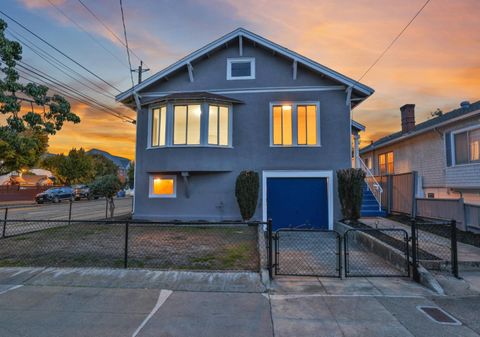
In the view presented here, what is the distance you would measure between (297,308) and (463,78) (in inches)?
715

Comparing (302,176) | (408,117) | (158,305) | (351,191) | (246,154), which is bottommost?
(158,305)

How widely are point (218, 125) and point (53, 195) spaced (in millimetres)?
25623

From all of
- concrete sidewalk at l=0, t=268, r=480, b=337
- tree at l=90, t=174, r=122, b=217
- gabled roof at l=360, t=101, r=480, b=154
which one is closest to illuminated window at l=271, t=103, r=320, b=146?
gabled roof at l=360, t=101, r=480, b=154

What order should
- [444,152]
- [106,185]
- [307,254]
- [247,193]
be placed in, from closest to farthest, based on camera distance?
[307,254] < [247,193] < [106,185] < [444,152]

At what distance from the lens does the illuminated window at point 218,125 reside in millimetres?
12555

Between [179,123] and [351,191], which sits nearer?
[351,191]

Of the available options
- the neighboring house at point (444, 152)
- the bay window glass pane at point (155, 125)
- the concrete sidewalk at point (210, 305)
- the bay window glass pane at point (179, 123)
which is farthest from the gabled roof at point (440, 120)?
the bay window glass pane at point (155, 125)

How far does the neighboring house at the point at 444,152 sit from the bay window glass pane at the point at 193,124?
446 inches

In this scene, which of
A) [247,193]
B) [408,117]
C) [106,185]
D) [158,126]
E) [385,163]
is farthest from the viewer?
[385,163]

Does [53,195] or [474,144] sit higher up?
[474,144]

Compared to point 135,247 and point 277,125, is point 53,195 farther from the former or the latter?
point 277,125

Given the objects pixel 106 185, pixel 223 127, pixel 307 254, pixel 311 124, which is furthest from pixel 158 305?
pixel 106 185

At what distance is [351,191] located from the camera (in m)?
11.4

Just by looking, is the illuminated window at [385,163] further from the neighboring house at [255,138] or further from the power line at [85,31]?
the power line at [85,31]
